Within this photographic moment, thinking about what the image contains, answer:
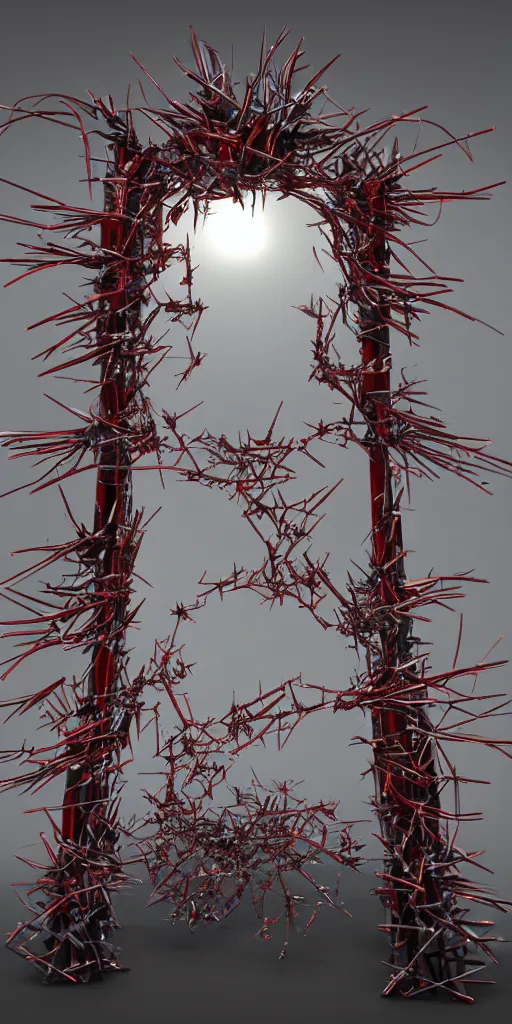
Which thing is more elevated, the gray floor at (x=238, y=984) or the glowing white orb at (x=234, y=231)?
the glowing white orb at (x=234, y=231)

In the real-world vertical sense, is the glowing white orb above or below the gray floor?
above

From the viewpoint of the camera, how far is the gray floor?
1153 millimetres

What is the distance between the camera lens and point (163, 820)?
1381 mm

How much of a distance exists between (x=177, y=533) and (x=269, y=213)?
1.69ft

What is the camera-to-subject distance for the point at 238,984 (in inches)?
48.3

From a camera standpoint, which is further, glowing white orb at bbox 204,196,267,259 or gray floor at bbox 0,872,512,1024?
glowing white orb at bbox 204,196,267,259

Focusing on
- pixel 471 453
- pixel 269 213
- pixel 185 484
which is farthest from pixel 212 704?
pixel 269 213

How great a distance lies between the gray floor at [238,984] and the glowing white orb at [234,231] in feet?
3.24

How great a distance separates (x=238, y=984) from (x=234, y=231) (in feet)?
3.37

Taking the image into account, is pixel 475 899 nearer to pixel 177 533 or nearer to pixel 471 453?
pixel 471 453

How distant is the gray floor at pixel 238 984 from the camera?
3.78 feet

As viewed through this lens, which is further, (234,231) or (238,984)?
(234,231)

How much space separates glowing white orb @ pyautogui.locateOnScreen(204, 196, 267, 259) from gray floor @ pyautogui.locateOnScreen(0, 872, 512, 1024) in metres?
0.99

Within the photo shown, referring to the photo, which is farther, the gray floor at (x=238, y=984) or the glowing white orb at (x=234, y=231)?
the glowing white orb at (x=234, y=231)
